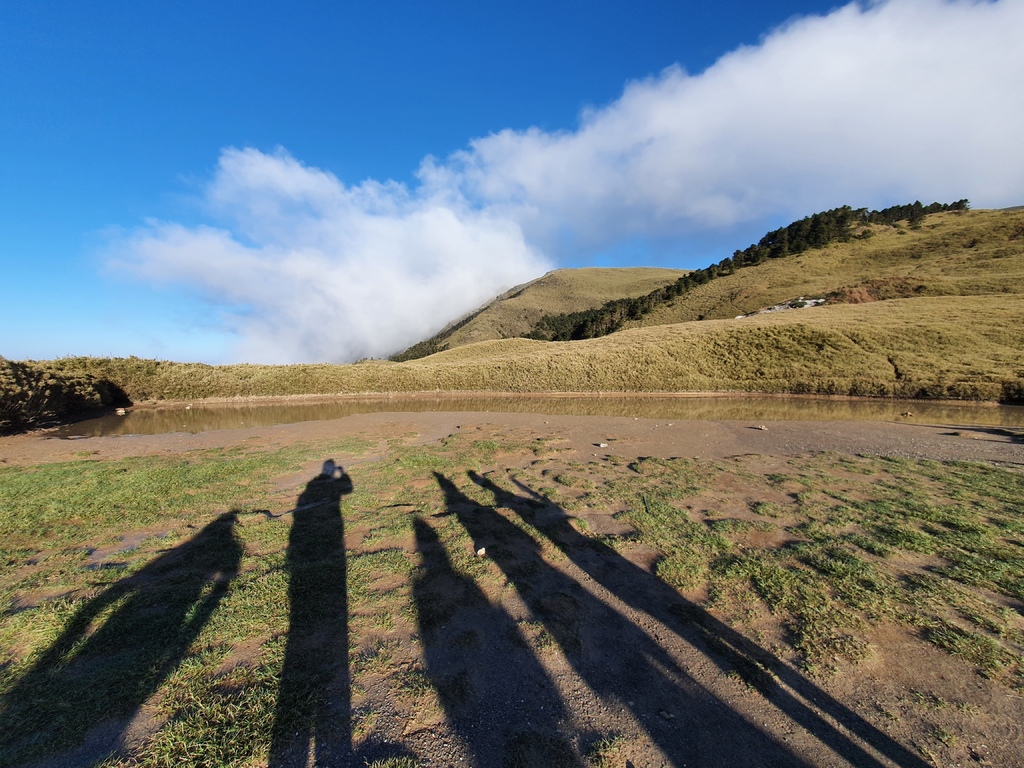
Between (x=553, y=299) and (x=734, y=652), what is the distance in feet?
503

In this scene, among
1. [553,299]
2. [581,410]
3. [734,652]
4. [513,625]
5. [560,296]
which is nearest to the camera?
[734,652]

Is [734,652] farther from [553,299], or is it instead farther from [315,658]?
[553,299]

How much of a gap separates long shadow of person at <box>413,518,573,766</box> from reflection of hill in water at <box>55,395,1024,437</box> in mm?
19316

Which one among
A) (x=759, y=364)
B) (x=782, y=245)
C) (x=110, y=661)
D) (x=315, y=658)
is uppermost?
(x=782, y=245)

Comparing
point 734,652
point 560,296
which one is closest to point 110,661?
point 734,652

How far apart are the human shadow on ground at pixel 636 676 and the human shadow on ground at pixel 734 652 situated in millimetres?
420

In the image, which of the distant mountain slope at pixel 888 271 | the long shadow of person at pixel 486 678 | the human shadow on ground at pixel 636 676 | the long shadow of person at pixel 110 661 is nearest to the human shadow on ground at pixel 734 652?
the human shadow on ground at pixel 636 676

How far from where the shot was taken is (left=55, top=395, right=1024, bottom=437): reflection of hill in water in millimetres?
21719

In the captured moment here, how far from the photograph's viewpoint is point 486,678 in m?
4.00

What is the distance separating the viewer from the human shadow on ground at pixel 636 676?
325 cm

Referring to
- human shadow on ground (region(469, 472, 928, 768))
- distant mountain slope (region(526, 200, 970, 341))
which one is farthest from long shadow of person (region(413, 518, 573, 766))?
distant mountain slope (region(526, 200, 970, 341))

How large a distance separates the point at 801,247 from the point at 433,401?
3545 inches

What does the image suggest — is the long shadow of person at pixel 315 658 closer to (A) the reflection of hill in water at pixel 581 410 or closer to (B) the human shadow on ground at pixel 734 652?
(B) the human shadow on ground at pixel 734 652

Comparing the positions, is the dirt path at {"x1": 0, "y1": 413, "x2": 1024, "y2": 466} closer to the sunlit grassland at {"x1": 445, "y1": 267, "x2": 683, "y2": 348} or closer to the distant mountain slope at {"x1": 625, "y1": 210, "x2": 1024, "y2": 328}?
the distant mountain slope at {"x1": 625, "y1": 210, "x2": 1024, "y2": 328}
